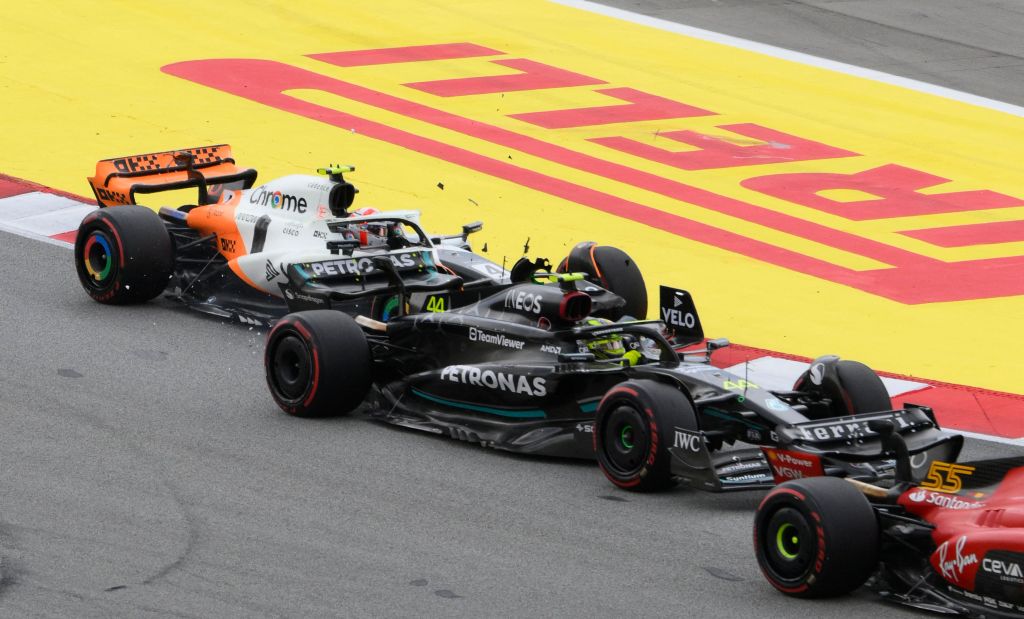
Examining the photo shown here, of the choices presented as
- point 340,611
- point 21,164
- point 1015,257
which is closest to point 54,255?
point 21,164

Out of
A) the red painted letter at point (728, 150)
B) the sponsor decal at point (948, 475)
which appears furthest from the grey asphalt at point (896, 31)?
the sponsor decal at point (948, 475)

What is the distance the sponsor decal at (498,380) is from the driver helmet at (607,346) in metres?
0.43

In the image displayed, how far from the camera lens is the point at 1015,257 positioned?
1773 cm

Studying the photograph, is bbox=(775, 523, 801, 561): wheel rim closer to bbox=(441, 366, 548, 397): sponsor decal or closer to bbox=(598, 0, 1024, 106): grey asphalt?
bbox=(441, 366, 548, 397): sponsor decal

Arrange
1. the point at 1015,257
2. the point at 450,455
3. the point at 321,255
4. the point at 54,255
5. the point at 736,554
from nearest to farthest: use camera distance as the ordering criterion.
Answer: the point at 736,554, the point at 450,455, the point at 321,255, the point at 54,255, the point at 1015,257

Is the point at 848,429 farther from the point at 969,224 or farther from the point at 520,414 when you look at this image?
the point at 969,224

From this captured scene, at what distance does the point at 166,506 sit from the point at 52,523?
0.71 metres

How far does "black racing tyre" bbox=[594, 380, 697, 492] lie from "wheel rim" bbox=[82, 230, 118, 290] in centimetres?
541

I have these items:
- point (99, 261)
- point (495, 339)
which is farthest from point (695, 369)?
point (99, 261)

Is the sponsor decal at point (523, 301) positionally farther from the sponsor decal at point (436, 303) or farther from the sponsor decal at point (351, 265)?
the sponsor decal at point (351, 265)

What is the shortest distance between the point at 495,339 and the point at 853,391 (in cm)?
251

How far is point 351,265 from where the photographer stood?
44.2ft

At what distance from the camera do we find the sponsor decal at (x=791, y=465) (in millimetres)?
9742

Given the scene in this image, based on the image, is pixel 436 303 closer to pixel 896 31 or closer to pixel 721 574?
pixel 721 574
